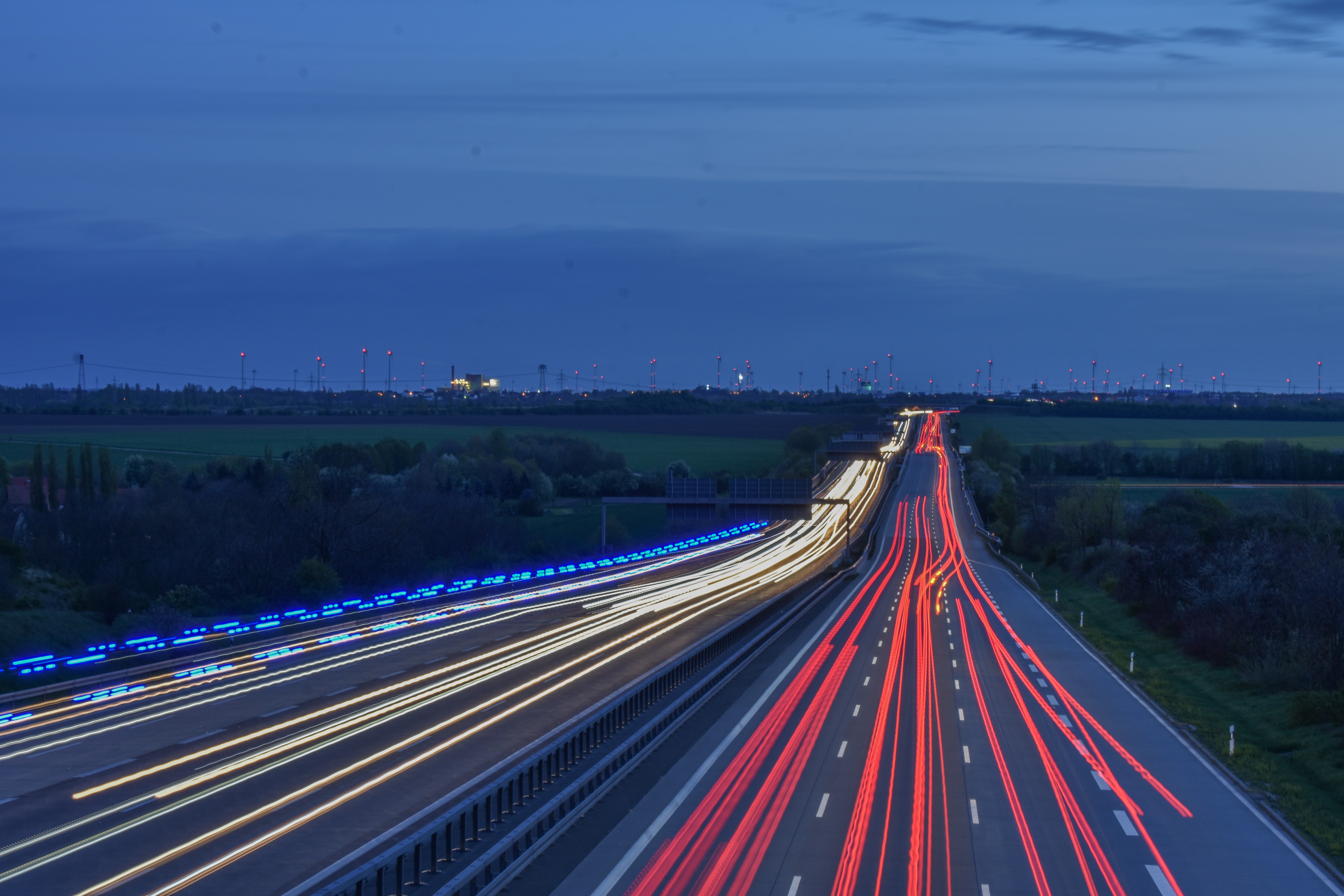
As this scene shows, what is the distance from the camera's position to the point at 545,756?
58.6ft

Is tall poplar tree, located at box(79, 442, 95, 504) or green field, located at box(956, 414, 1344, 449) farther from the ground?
green field, located at box(956, 414, 1344, 449)

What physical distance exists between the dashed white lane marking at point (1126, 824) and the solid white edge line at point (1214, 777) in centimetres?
156

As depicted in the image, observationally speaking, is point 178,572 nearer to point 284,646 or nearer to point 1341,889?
point 284,646

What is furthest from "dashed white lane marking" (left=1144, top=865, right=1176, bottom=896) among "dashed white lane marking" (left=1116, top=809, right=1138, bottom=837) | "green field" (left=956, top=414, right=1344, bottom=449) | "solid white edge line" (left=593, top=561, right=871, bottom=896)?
"green field" (left=956, top=414, right=1344, bottom=449)

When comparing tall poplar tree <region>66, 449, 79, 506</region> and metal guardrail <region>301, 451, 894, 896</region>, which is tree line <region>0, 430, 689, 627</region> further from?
metal guardrail <region>301, 451, 894, 896</region>

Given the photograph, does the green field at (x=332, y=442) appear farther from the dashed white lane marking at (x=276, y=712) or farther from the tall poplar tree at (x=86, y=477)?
the dashed white lane marking at (x=276, y=712)

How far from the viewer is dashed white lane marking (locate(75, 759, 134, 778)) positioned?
18531 millimetres

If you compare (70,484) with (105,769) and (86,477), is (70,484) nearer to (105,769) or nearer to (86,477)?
(86,477)

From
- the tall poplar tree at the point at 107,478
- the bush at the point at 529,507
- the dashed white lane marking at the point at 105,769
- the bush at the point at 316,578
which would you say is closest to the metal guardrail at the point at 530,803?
the dashed white lane marking at the point at 105,769

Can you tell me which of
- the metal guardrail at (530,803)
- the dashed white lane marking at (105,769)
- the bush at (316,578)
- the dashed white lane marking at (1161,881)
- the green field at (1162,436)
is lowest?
the bush at (316,578)

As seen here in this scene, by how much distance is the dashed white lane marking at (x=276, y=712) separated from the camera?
77.4 feet

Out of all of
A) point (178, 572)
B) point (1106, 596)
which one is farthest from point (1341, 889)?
point (178, 572)

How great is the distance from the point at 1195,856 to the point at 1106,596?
39166 mm

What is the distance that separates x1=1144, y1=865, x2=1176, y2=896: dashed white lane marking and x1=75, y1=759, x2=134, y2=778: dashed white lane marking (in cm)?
1504
